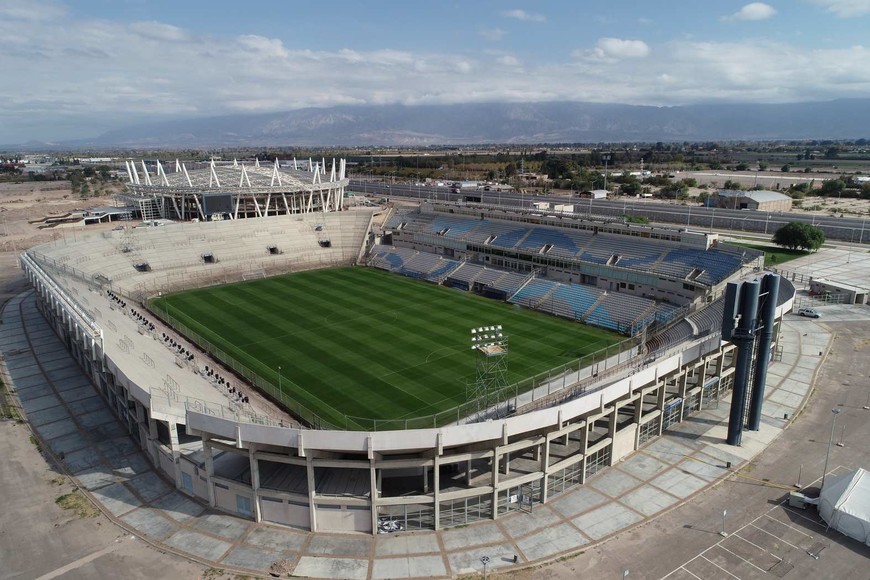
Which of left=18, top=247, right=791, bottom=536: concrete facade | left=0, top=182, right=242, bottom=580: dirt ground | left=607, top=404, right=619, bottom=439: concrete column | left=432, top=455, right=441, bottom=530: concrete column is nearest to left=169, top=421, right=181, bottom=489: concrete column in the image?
left=18, top=247, right=791, bottom=536: concrete facade

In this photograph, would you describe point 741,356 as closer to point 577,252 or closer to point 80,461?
point 577,252

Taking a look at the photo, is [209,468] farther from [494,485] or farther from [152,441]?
[494,485]

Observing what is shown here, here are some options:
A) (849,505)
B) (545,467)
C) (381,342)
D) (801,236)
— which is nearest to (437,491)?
(545,467)

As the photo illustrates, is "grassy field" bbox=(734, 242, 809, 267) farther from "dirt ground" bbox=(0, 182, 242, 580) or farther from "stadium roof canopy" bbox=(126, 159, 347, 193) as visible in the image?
"dirt ground" bbox=(0, 182, 242, 580)

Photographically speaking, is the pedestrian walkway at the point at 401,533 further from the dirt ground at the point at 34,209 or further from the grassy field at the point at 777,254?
the dirt ground at the point at 34,209

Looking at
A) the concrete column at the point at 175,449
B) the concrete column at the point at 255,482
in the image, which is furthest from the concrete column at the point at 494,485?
the concrete column at the point at 175,449

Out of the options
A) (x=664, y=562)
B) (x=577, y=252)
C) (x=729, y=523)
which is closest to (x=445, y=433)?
(x=664, y=562)
